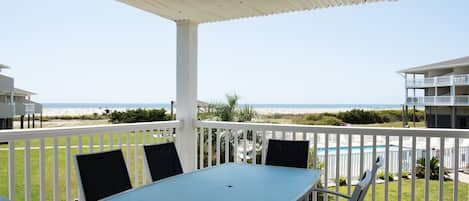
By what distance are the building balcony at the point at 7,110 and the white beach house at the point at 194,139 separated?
14.0 inches

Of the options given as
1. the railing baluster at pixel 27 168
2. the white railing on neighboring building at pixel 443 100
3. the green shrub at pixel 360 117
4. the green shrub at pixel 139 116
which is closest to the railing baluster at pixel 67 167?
the railing baluster at pixel 27 168

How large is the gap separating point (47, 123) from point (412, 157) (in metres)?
4.17

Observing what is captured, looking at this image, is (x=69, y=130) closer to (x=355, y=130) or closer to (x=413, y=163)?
(x=355, y=130)

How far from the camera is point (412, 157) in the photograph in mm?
3256

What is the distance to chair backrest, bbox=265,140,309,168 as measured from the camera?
2.90m

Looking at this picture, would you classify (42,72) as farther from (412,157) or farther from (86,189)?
(412,157)

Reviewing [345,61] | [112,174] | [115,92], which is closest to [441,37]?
[345,61]

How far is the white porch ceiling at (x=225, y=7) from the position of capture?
11.7 feet

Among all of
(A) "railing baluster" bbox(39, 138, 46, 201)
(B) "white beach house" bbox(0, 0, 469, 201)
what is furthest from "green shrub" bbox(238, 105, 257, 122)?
(A) "railing baluster" bbox(39, 138, 46, 201)

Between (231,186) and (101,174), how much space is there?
867 millimetres

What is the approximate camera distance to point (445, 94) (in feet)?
12.7

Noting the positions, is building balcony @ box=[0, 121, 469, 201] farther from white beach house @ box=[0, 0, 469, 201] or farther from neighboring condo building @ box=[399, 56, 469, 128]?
neighboring condo building @ box=[399, 56, 469, 128]

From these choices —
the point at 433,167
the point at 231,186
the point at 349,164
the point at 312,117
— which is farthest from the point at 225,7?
the point at 433,167

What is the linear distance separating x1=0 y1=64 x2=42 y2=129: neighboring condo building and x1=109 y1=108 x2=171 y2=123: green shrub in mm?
1606
